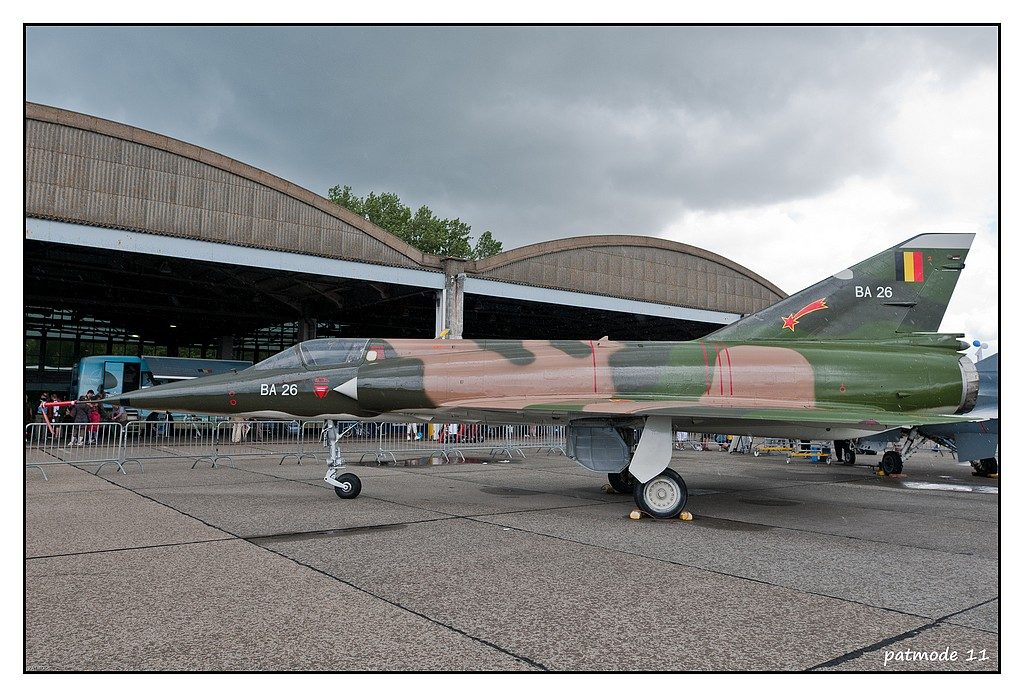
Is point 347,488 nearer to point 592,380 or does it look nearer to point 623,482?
point 592,380

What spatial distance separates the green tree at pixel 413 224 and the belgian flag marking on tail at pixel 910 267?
4970cm

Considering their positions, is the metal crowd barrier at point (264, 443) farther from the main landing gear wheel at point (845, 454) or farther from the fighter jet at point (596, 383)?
the main landing gear wheel at point (845, 454)

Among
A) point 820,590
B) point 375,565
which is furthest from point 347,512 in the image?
point 820,590

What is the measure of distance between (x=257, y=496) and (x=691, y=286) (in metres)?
24.5

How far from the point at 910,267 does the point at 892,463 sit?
602 centimetres

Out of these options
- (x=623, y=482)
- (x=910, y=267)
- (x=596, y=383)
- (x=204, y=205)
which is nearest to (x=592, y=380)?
(x=596, y=383)

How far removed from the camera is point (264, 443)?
2027 cm

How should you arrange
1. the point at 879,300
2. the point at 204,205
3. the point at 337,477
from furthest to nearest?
the point at 204,205
the point at 879,300
the point at 337,477

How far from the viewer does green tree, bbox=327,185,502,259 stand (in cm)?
5784

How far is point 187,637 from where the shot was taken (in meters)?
3.41

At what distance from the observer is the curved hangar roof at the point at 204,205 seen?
54.3 feet

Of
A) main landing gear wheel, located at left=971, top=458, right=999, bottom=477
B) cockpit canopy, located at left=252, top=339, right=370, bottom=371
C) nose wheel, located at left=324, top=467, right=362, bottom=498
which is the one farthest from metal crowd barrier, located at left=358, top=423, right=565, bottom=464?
main landing gear wheel, located at left=971, top=458, right=999, bottom=477

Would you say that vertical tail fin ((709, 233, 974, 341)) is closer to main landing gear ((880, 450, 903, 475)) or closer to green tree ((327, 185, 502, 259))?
main landing gear ((880, 450, 903, 475))

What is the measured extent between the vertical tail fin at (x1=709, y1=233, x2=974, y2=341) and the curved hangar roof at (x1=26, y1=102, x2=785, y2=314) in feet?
49.3
